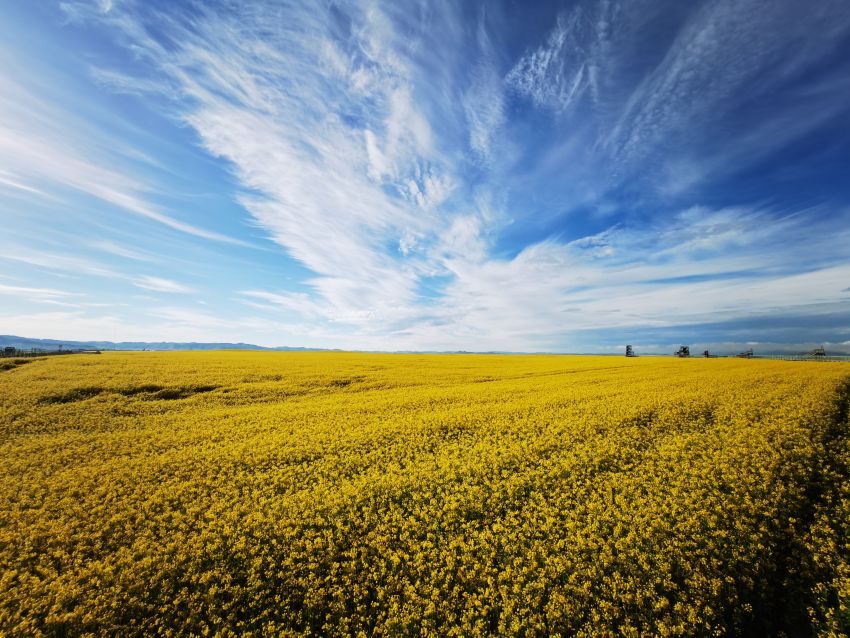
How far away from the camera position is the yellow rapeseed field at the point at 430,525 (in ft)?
24.2

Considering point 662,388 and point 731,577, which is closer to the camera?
point 731,577

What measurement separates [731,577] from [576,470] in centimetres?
538

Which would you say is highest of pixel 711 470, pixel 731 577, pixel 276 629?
pixel 711 470

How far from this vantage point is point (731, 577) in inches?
315

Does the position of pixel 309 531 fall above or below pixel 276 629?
above

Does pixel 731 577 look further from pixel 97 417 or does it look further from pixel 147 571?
pixel 97 417

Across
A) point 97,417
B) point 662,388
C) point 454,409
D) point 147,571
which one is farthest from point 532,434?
point 97,417

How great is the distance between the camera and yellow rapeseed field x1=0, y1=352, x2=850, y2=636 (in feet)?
24.2

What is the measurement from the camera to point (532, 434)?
17.3 metres

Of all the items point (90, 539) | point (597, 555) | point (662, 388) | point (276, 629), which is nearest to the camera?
point (276, 629)

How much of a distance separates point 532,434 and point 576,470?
407 cm

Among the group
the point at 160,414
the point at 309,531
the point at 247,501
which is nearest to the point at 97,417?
the point at 160,414

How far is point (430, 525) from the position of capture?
33.0 ft

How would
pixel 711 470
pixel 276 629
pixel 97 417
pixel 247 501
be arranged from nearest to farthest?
pixel 276 629, pixel 247 501, pixel 711 470, pixel 97 417
